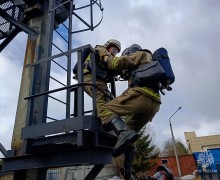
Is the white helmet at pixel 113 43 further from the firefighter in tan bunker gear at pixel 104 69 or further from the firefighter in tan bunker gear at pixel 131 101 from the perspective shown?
the firefighter in tan bunker gear at pixel 131 101

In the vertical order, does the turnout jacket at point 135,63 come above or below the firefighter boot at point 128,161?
above

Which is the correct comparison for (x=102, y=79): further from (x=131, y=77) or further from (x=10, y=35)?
(x=10, y=35)

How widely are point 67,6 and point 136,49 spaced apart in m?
3.25

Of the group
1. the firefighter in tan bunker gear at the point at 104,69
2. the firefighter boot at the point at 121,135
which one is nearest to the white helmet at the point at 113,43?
the firefighter in tan bunker gear at the point at 104,69

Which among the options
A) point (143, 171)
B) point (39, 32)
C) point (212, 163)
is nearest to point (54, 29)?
point (39, 32)

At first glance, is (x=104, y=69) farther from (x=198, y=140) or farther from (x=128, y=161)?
(x=198, y=140)

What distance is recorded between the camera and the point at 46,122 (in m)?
3.68

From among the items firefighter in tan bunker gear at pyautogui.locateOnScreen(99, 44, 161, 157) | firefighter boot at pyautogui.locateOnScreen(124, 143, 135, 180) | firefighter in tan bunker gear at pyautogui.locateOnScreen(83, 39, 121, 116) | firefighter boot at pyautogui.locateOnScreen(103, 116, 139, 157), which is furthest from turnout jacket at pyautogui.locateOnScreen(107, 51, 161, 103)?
firefighter boot at pyautogui.locateOnScreen(124, 143, 135, 180)

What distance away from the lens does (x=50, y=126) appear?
10.7 feet

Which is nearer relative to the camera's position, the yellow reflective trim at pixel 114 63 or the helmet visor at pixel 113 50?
the yellow reflective trim at pixel 114 63

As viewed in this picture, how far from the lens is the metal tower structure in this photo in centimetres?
316

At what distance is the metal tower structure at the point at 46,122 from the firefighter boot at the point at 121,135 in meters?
0.22

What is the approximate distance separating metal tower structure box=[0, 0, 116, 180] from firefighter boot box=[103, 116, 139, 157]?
0.71 feet

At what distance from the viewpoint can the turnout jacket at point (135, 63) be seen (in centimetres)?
326
